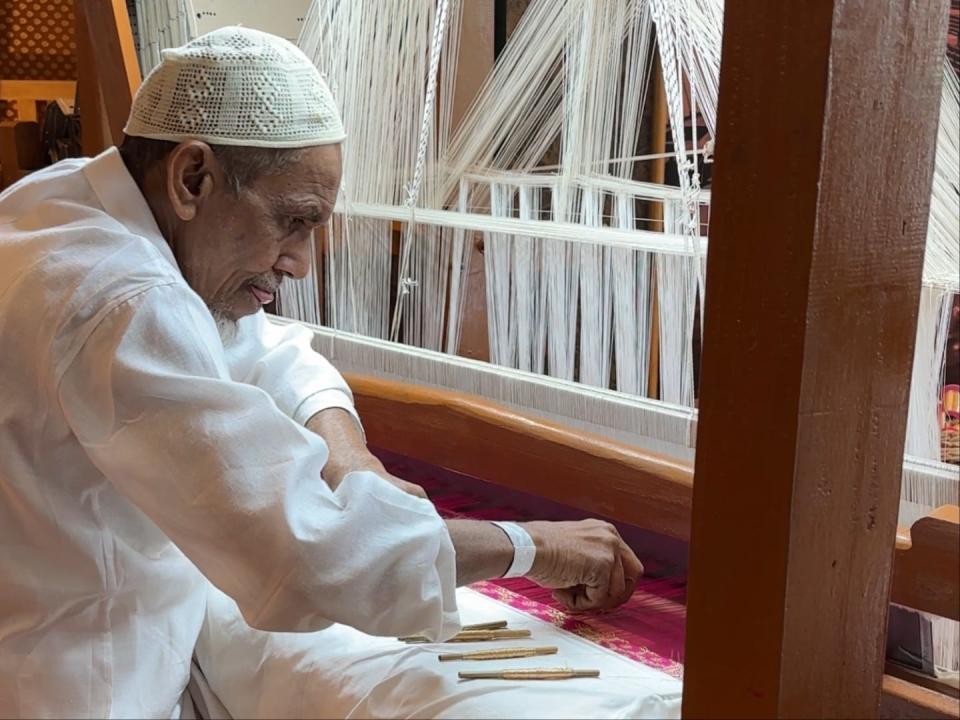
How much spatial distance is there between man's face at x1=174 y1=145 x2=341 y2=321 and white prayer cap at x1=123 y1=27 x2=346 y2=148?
33 mm

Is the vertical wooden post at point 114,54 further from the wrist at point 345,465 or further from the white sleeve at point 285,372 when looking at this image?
Result: the wrist at point 345,465

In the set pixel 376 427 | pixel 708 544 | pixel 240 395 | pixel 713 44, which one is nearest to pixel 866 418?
pixel 708 544

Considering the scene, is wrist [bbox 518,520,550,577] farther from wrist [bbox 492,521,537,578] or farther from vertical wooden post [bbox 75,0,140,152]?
vertical wooden post [bbox 75,0,140,152]

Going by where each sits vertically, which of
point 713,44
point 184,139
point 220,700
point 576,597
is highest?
point 713,44

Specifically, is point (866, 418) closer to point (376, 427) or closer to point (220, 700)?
point (220, 700)

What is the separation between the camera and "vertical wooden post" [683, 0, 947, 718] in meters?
0.65

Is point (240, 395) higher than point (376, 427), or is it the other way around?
point (240, 395)

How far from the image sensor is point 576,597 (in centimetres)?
119

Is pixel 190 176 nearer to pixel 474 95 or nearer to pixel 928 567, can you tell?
pixel 474 95

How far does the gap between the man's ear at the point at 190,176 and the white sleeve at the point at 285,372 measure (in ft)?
1.10

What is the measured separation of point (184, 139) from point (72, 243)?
5.6 inches

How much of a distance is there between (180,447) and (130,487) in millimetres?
73

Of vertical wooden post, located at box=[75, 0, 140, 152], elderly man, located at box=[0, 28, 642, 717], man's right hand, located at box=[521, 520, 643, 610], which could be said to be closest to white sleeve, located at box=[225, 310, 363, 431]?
elderly man, located at box=[0, 28, 642, 717]

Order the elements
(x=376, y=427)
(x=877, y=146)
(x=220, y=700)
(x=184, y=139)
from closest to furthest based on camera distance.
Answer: (x=877, y=146), (x=184, y=139), (x=220, y=700), (x=376, y=427)
